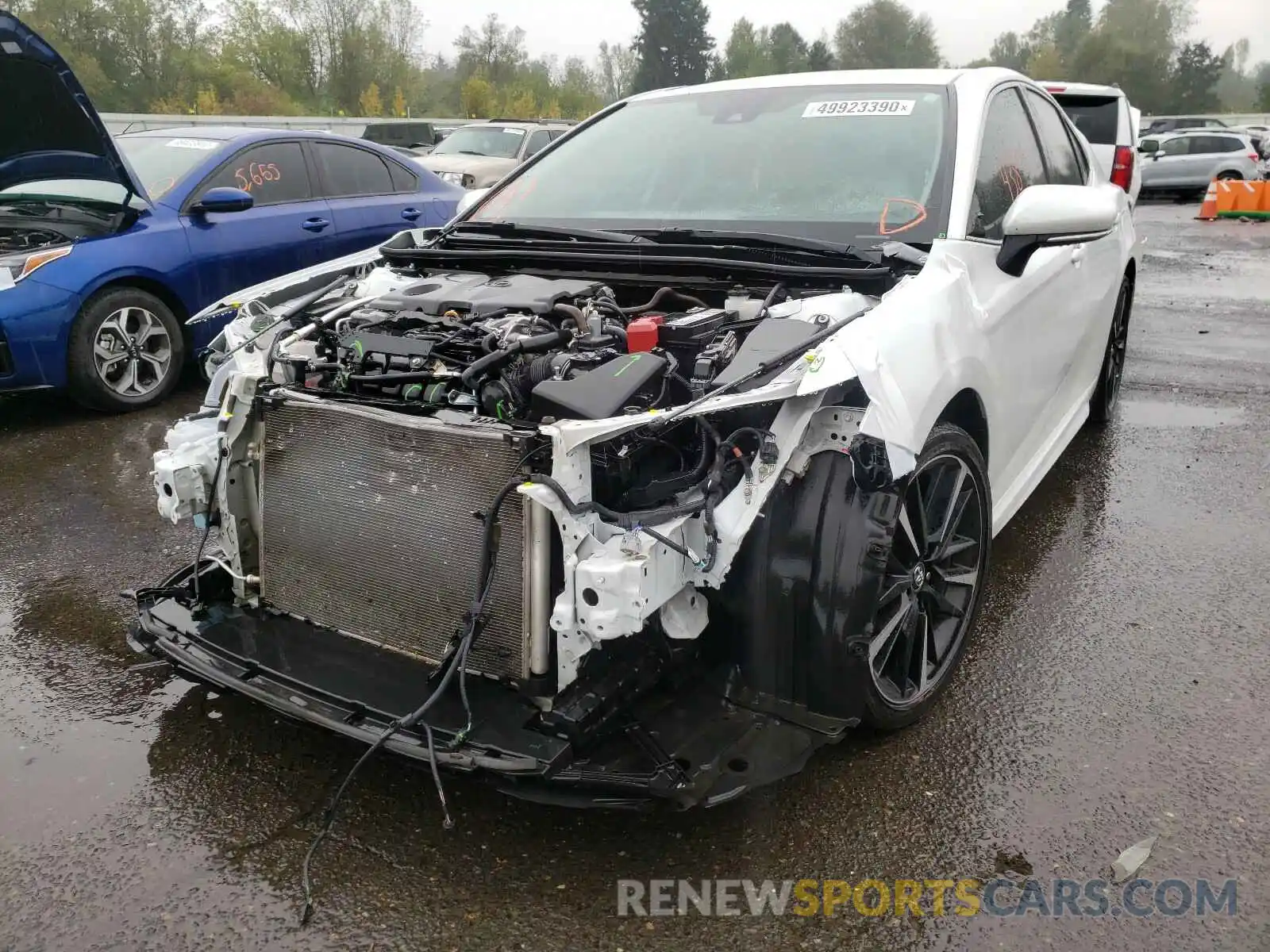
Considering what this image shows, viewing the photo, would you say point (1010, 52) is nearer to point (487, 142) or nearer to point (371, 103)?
point (371, 103)

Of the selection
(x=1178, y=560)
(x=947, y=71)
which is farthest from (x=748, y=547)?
(x=1178, y=560)

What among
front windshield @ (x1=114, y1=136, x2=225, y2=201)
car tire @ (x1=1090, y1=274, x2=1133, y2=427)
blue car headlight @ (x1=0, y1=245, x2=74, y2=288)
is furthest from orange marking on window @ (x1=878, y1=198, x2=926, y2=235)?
front windshield @ (x1=114, y1=136, x2=225, y2=201)

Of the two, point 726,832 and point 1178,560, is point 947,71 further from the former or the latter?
point 726,832

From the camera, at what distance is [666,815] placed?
2465mm

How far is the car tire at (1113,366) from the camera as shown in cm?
523

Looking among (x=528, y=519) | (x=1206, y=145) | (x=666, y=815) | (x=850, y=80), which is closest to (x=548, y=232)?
(x=850, y=80)

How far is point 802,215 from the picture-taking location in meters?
3.20

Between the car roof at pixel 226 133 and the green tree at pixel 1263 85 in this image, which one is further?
the green tree at pixel 1263 85

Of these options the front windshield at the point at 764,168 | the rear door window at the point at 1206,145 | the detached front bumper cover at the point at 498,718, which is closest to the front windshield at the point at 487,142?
the front windshield at the point at 764,168

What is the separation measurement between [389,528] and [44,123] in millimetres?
3687

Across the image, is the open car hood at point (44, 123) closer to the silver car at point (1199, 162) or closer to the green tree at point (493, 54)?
the silver car at point (1199, 162)

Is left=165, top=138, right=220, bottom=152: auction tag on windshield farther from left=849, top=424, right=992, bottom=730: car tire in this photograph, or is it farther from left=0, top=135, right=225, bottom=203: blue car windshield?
left=849, top=424, right=992, bottom=730: car tire

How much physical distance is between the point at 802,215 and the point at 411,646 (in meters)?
1.84

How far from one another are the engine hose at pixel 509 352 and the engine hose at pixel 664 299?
1.26 ft
